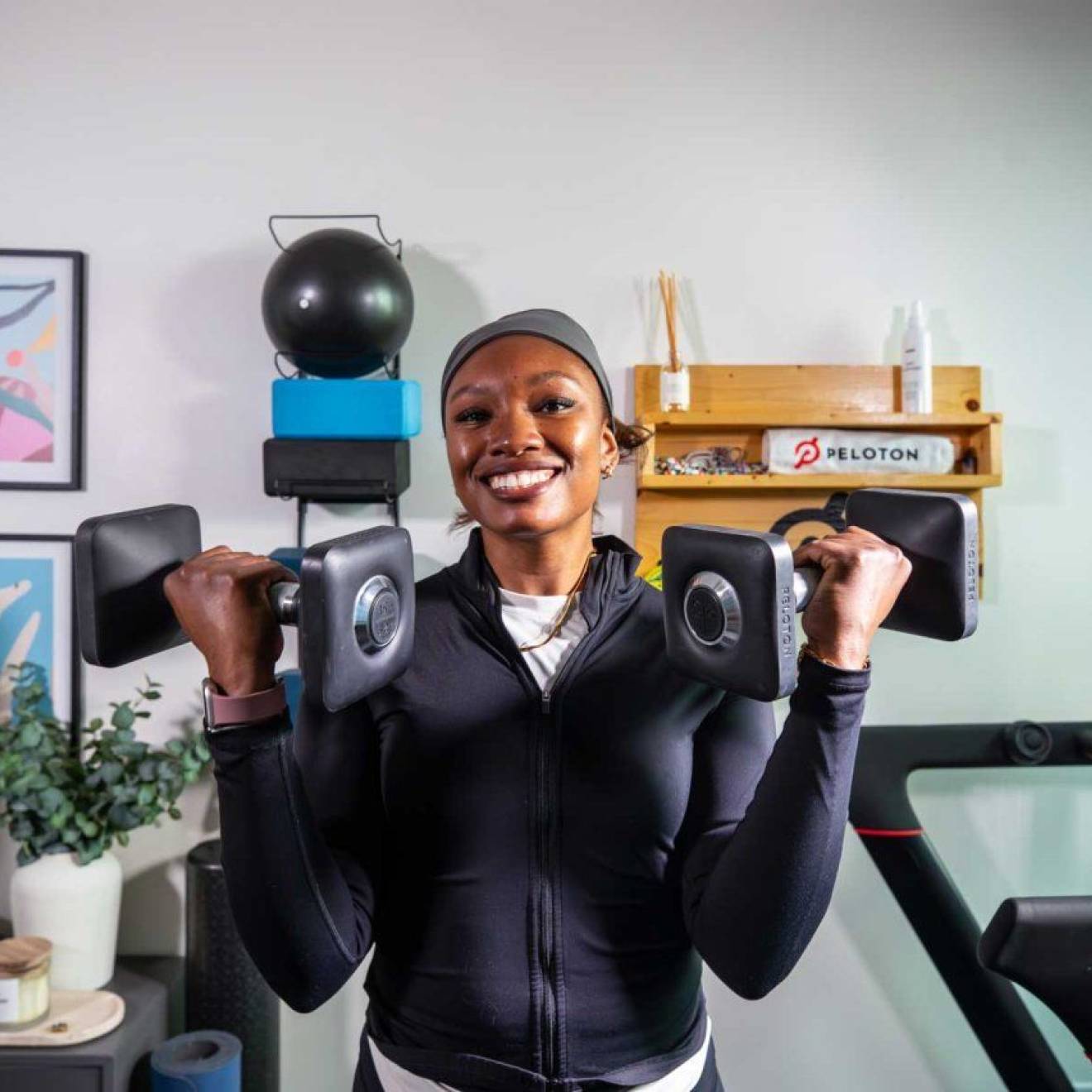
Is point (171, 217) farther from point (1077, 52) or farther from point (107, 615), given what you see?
point (1077, 52)

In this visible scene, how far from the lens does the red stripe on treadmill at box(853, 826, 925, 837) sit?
1873 millimetres

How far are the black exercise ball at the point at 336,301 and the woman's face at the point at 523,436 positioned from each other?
78 centimetres

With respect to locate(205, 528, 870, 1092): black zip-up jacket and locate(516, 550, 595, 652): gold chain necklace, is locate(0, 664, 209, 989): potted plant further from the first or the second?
locate(516, 550, 595, 652): gold chain necklace

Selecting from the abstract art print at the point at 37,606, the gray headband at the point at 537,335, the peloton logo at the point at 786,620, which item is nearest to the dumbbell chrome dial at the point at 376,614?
the gray headband at the point at 537,335

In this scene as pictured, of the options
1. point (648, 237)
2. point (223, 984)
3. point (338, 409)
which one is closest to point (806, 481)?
point (648, 237)

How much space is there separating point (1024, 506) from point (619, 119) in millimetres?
1274

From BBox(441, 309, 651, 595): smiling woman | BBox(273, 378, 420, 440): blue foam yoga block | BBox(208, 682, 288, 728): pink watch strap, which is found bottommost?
BBox(208, 682, 288, 728): pink watch strap

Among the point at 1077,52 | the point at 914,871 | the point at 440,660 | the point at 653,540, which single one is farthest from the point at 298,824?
the point at 1077,52

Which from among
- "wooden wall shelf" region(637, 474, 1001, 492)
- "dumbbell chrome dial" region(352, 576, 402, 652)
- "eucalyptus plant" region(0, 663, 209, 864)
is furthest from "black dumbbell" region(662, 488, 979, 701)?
"eucalyptus plant" region(0, 663, 209, 864)

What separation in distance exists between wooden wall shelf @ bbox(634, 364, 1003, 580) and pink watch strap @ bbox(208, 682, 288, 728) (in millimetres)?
1285

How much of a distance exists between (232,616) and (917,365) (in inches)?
64.9

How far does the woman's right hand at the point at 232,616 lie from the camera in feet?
2.66

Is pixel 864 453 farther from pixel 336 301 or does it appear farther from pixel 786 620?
pixel 786 620

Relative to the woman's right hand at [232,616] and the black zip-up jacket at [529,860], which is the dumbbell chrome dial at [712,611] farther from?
the woman's right hand at [232,616]
